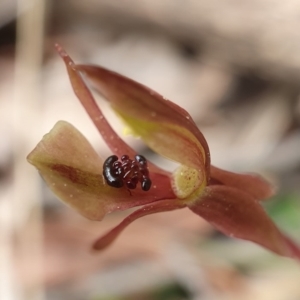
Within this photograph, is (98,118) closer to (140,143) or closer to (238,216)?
(238,216)

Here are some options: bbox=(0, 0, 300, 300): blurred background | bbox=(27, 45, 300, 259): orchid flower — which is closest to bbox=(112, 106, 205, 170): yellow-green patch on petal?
bbox=(27, 45, 300, 259): orchid flower

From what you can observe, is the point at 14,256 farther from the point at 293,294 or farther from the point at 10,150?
the point at 293,294

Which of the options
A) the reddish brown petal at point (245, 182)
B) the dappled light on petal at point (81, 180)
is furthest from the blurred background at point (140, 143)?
the dappled light on petal at point (81, 180)

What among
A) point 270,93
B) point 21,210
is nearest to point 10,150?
point 21,210

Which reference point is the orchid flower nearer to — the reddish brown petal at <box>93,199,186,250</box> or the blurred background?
the reddish brown petal at <box>93,199,186,250</box>

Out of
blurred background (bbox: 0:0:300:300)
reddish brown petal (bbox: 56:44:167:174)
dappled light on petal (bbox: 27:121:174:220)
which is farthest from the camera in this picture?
blurred background (bbox: 0:0:300:300)

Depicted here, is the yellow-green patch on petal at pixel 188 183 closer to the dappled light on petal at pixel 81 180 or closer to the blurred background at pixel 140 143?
the dappled light on petal at pixel 81 180

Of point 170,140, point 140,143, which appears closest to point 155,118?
point 170,140

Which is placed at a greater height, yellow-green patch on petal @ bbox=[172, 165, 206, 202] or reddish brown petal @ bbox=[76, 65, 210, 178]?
reddish brown petal @ bbox=[76, 65, 210, 178]
